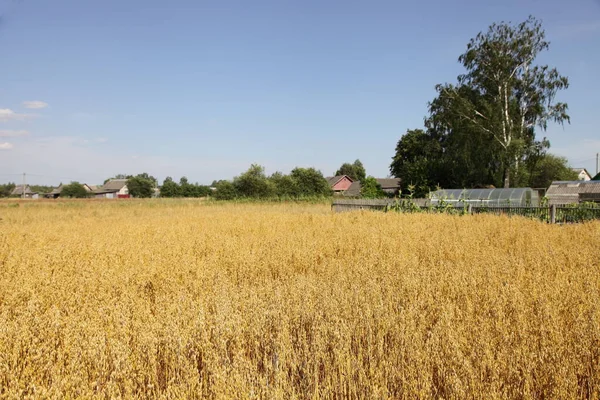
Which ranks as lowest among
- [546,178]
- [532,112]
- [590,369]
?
[590,369]

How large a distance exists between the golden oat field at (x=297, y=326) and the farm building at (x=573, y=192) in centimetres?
3161

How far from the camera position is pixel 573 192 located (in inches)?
1357

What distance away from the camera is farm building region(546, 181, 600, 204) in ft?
107

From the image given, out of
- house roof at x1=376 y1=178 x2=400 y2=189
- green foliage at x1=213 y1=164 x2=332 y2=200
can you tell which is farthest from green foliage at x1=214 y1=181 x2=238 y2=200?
house roof at x1=376 y1=178 x2=400 y2=189

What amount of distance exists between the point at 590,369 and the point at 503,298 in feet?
4.17

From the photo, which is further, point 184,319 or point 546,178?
point 546,178

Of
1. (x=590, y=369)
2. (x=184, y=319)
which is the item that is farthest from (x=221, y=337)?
(x=590, y=369)

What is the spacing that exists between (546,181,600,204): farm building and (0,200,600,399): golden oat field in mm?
31615

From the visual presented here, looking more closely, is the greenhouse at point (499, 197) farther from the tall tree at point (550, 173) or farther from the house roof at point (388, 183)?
the house roof at point (388, 183)

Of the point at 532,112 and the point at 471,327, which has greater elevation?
the point at 532,112

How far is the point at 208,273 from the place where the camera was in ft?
18.2

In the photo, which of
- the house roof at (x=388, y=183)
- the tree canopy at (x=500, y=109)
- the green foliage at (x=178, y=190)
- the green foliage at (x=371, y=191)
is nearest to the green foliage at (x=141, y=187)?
the green foliage at (x=178, y=190)

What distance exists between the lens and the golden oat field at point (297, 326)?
2.63 meters

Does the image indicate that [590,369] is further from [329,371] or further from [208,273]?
[208,273]
